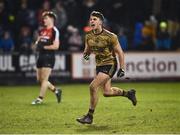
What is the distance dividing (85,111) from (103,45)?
2.42m

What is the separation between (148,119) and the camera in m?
12.1

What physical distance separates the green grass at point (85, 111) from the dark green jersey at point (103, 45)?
128 centimetres

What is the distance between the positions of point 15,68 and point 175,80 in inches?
246

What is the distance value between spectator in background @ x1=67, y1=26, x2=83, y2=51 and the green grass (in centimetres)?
363

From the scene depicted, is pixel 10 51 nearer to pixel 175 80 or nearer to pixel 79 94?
pixel 79 94

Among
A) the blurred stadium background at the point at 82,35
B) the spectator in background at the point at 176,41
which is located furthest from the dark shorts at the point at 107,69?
the spectator in background at the point at 176,41

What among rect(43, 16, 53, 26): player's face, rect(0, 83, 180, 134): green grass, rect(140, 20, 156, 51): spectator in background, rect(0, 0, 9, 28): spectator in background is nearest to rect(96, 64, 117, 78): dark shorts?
rect(0, 83, 180, 134): green grass

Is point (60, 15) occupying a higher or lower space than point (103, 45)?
higher

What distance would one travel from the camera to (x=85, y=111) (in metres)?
13.7

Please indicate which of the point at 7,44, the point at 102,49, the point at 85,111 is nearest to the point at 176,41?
the point at 7,44

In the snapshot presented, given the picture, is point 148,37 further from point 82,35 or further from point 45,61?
point 45,61

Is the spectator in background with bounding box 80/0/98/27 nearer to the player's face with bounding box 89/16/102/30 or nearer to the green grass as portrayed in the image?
the green grass

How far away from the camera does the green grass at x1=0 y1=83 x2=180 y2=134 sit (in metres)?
10.9

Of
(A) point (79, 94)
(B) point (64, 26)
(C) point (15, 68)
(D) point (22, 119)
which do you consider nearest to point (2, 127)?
(D) point (22, 119)
